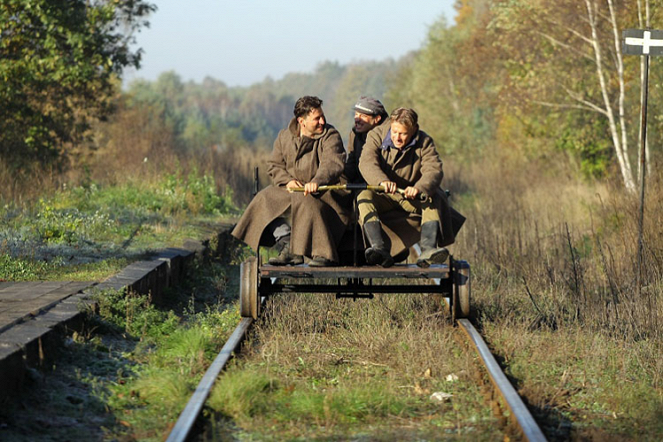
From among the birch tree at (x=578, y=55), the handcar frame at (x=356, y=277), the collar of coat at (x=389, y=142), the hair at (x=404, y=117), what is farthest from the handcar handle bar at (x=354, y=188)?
the birch tree at (x=578, y=55)

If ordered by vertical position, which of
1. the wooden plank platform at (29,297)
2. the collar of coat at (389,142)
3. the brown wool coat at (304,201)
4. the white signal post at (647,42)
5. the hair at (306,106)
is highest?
the white signal post at (647,42)

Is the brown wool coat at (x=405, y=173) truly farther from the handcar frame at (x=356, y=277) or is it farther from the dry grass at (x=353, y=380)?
the dry grass at (x=353, y=380)

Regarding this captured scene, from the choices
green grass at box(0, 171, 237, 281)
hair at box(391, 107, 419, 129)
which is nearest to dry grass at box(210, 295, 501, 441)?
hair at box(391, 107, 419, 129)

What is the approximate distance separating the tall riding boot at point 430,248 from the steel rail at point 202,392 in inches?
61.0

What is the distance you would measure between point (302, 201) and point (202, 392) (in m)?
2.77

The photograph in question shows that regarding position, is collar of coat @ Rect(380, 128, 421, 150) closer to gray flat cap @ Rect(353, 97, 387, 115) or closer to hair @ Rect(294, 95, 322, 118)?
gray flat cap @ Rect(353, 97, 387, 115)

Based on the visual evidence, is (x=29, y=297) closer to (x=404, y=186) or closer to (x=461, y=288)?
(x=404, y=186)

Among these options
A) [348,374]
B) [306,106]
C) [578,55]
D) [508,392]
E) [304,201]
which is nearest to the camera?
[508,392]

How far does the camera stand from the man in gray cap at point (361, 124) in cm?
916

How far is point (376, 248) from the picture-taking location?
26.6 feet

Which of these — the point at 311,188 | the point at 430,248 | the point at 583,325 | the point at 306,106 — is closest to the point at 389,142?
the point at 306,106

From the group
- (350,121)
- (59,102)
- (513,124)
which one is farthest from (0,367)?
(350,121)

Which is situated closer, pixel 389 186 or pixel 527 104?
pixel 389 186

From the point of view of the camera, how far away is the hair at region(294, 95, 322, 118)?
8609 mm
